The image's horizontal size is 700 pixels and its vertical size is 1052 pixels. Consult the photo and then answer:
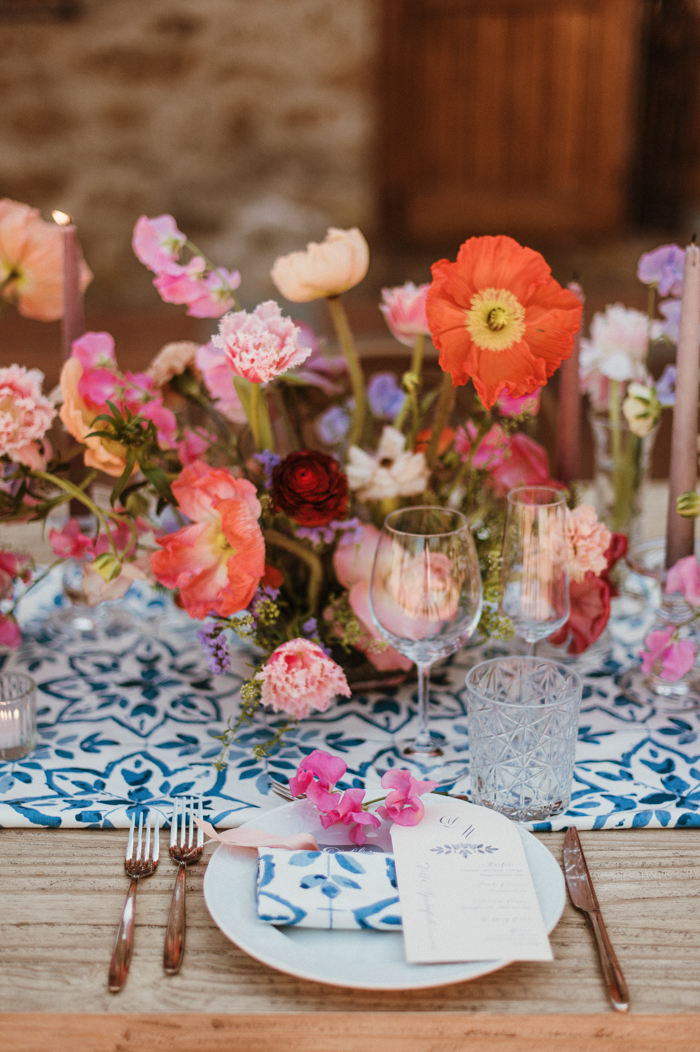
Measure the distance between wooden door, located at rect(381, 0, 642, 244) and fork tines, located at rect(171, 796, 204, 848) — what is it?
3825mm

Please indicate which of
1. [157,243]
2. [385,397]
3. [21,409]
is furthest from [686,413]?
[21,409]

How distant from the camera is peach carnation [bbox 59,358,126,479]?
0.93 meters

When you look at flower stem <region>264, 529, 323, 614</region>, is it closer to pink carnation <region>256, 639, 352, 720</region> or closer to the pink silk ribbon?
pink carnation <region>256, 639, 352, 720</region>

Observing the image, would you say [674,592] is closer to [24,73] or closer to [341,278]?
[341,278]

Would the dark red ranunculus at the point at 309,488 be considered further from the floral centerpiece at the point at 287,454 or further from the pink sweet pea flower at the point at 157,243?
the pink sweet pea flower at the point at 157,243

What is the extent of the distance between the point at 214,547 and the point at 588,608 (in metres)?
0.39

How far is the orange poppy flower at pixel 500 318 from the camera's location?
0.83 meters

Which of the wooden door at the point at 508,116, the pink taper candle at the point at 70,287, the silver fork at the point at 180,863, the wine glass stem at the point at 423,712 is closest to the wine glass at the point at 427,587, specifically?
the wine glass stem at the point at 423,712

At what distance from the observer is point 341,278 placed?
3.08ft

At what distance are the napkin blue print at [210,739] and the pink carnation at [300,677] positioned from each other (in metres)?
0.07

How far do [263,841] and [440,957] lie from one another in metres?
0.16

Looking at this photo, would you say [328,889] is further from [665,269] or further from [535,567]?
[665,269]

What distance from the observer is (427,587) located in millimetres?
823

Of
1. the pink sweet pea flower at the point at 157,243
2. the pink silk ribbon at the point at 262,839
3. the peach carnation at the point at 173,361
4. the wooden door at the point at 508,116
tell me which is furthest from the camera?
the wooden door at the point at 508,116
